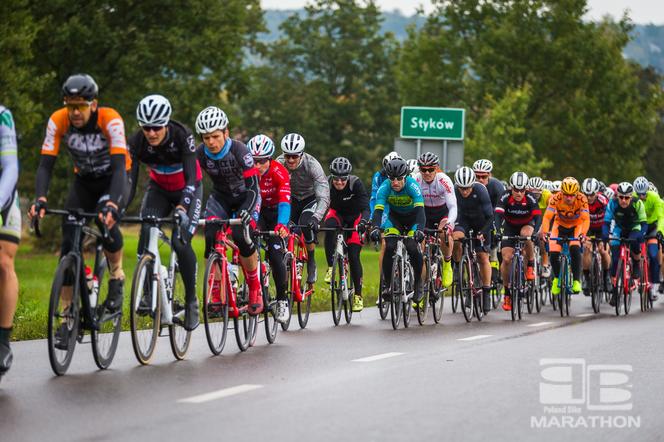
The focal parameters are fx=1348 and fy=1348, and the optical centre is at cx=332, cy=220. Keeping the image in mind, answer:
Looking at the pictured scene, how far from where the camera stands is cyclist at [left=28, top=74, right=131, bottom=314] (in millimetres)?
9648

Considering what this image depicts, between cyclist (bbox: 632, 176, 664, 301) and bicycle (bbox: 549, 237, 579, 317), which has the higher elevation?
cyclist (bbox: 632, 176, 664, 301)

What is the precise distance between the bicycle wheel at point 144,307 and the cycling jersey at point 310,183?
4683 mm

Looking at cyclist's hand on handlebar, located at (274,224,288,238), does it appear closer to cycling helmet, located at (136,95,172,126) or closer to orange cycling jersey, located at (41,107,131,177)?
cycling helmet, located at (136,95,172,126)

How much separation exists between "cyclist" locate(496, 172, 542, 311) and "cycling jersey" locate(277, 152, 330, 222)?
152 inches

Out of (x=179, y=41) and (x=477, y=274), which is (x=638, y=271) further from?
(x=179, y=41)

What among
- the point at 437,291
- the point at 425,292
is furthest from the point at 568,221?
the point at 425,292

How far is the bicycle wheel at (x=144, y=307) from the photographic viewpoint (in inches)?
402

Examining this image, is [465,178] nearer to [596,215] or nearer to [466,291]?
[466,291]

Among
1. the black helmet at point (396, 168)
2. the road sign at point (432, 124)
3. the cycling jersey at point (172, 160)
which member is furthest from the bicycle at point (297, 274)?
the road sign at point (432, 124)

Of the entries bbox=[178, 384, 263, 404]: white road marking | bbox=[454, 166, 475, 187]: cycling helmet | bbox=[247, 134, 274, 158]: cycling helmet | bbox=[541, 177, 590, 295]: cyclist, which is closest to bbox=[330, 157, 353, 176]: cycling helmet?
bbox=[454, 166, 475, 187]: cycling helmet

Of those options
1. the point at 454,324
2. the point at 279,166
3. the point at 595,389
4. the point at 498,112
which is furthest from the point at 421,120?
the point at 498,112

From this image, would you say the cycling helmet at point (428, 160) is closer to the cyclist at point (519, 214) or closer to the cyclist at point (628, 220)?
the cyclist at point (519, 214)

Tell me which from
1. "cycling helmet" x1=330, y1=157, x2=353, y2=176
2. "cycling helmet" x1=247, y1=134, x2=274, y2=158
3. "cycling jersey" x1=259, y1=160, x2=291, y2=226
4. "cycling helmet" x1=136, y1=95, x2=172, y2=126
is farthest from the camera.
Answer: "cycling helmet" x1=330, y1=157, x2=353, y2=176

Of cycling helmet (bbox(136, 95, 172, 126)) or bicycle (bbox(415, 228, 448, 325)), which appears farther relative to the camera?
bicycle (bbox(415, 228, 448, 325))
